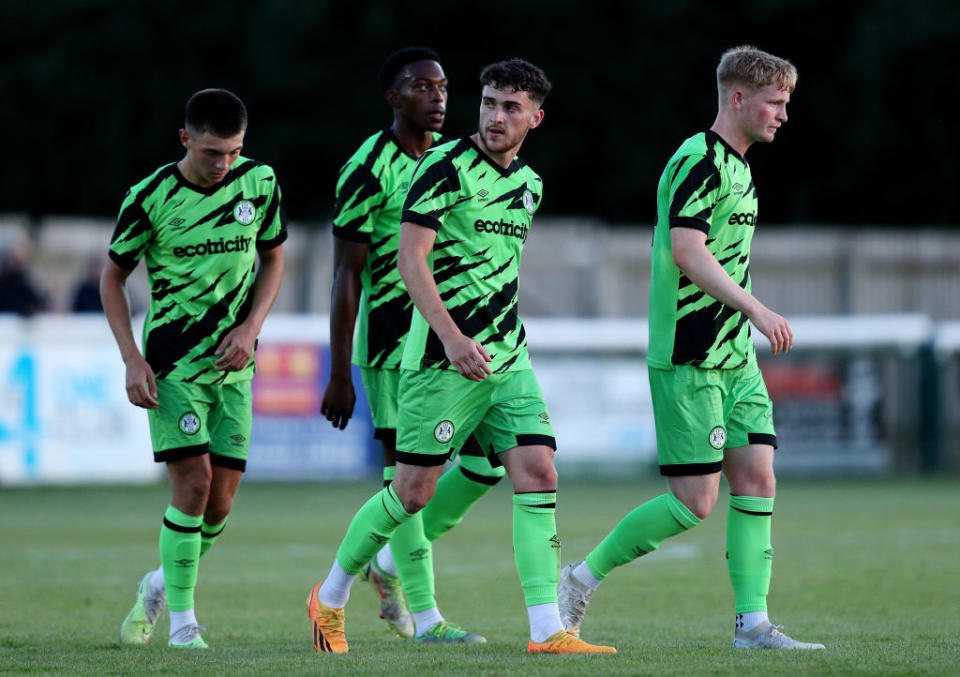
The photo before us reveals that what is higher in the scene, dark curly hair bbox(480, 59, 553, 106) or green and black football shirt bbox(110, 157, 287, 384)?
dark curly hair bbox(480, 59, 553, 106)

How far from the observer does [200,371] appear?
6801mm

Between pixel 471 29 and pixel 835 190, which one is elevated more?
pixel 471 29

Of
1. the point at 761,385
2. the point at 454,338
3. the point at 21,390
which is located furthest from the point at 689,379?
the point at 21,390

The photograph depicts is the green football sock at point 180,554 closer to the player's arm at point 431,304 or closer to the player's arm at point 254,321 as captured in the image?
the player's arm at point 254,321

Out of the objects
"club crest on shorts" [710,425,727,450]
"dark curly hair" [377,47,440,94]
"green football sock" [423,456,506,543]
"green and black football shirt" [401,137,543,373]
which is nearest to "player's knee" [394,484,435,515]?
"green and black football shirt" [401,137,543,373]

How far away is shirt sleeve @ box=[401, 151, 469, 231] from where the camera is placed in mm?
6039

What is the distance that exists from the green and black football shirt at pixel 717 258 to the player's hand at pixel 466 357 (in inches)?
30.3

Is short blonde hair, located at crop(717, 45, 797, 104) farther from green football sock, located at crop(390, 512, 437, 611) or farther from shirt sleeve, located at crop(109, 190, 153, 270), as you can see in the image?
shirt sleeve, located at crop(109, 190, 153, 270)

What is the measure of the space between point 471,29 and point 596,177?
315 cm

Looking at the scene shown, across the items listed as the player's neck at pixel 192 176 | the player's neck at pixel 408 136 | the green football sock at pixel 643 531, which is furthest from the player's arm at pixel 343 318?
the green football sock at pixel 643 531

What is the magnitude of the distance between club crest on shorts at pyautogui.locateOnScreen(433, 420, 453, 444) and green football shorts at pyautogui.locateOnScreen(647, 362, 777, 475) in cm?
79

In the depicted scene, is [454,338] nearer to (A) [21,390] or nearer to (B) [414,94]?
(B) [414,94]

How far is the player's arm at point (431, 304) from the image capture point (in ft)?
19.3

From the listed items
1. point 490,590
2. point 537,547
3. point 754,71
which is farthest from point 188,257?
point 490,590
